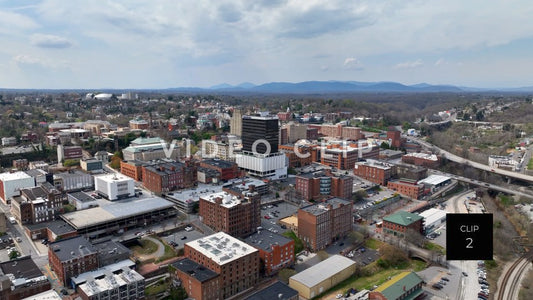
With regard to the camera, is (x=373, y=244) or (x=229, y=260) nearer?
(x=229, y=260)

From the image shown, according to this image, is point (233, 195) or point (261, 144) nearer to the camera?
point (233, 195)

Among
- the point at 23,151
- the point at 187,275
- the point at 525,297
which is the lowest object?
the point at 525,297

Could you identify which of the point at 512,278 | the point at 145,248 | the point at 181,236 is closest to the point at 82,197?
the point at 145,248

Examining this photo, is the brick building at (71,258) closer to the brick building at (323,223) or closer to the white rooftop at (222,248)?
the white rooftop at (222,248)

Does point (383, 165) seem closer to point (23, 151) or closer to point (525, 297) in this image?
point (525, 297)

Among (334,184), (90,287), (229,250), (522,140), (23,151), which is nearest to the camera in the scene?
(90,287)

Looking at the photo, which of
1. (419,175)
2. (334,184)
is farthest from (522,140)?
(334,184)

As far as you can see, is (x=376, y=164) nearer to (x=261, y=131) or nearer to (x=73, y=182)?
(x=261, y=131)
